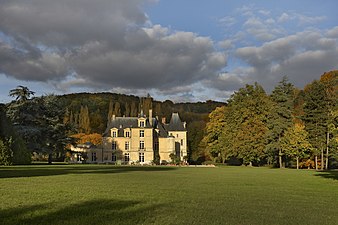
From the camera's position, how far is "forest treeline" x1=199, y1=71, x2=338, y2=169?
4781cm

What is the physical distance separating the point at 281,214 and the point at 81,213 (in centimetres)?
478

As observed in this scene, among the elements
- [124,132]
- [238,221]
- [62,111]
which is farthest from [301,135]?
[238,221]

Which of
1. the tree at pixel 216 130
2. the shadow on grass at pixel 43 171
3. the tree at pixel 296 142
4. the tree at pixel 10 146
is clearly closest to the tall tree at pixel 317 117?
the tree at pixel 296 142

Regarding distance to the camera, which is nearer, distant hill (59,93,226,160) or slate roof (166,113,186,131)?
slate roof (166,113,186,131)

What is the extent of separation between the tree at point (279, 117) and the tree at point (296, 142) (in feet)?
3.33

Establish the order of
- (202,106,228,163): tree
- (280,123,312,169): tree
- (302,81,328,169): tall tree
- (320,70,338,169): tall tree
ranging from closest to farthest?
1. (320,70,338,169): tall tree
2. (280,123,312,169): tree
3. (302,81,328,169): tall tree
4. (202,106,228,163): tree

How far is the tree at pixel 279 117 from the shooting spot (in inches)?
1937

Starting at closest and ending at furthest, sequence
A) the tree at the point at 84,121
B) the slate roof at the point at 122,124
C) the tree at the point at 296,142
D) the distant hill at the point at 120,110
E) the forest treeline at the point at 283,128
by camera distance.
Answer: the tree at the point at 296,142
the forest treeline at the point at 283,128
the slate roof at the point at 122,124
the distant hill at the point at 120,110
the tree at the point at 84,121

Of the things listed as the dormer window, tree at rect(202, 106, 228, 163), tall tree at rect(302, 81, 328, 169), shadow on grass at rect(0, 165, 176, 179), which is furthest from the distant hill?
shadow on grass at rect(0, 165, 176, 179)

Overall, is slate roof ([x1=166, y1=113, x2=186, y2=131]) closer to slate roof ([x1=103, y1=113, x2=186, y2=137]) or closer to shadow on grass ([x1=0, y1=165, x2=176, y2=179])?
slate roof ([x1=103, y1=113, x2=186, y2=137])

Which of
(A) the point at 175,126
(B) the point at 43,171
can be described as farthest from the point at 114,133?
(B) the point at 43,171

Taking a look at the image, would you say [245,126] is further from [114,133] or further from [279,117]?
[114,133]

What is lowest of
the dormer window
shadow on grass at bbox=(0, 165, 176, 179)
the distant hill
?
shadow on grass at bbox=(0, 165, 176, 179)

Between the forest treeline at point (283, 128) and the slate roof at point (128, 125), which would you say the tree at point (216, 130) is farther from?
the slate roof at point (128, 125)
